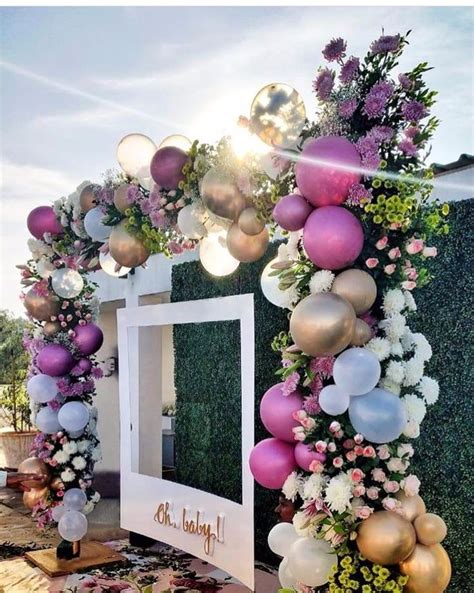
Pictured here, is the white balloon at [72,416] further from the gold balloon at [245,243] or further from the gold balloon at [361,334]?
the gold balloon at [361,334]

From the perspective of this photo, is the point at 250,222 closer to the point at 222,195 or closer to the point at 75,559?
the point at 222,195

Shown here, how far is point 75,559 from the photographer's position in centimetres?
529

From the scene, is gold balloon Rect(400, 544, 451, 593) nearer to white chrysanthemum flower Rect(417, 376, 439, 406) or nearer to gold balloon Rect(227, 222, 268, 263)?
white chrysanthemum flower Rect(417, 376, 439, 406)

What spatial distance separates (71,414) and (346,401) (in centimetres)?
302

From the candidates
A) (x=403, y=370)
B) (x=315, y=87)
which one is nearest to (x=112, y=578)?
(x=403, y=370)

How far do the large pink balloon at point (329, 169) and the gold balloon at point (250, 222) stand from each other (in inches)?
20.7

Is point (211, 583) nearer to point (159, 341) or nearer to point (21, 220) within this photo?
point (159, 341)

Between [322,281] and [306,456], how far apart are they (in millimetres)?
716

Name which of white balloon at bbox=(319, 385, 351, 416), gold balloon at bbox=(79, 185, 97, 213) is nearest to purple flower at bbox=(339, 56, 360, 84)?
white balloon at bbox=(319, 385, 351, 416)

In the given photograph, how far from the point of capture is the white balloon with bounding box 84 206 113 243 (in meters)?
4.35

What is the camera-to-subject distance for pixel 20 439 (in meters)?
8.90

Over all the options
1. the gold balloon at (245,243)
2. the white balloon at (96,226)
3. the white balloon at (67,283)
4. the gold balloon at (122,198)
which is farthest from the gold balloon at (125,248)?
the white balloon at (67,283)

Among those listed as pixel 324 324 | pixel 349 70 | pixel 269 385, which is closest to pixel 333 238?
pixel 324 324

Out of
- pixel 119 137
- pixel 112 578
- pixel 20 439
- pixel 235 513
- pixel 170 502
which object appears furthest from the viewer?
pixel 20 439
